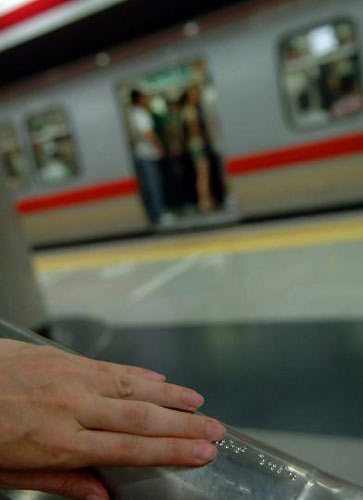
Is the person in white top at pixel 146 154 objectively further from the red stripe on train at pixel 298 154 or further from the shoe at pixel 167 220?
the red stripe on train at pixel 298 154

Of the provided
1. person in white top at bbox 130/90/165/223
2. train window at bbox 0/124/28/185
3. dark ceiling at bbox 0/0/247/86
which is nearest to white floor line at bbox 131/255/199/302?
person in white top at bbox 130/90/165/223

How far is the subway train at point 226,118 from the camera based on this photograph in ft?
17.1

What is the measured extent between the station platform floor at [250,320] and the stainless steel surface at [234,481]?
1.57 m

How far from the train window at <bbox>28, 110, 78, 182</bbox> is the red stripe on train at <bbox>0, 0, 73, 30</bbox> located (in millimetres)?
1409

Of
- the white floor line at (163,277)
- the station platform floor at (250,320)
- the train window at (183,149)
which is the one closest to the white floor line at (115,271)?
the station platform floor at (250,320)

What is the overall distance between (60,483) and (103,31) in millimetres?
6042

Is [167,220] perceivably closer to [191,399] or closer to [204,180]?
[204,180]

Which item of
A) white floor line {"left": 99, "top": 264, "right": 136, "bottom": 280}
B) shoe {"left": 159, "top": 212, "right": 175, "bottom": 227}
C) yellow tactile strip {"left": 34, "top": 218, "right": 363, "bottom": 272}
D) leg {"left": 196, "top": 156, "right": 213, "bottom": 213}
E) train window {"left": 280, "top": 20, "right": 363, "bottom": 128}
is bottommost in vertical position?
white floor line {"left": 99, "top": 264, "right": 136, "bottom": 280}

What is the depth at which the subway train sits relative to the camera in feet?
17.1

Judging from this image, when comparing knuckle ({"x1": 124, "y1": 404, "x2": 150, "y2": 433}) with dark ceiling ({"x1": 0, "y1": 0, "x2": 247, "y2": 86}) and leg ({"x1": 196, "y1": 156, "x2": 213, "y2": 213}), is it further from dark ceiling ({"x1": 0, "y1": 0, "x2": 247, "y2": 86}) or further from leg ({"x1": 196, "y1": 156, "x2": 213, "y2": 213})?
leg ({"x1": 196, "y1": 156, "x2": 213, "y2": 213})

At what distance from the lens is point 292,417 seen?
252 cm

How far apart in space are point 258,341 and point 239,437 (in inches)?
106

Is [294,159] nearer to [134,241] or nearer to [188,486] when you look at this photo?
[134,241]

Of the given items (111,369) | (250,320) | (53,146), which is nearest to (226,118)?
(53,146)
